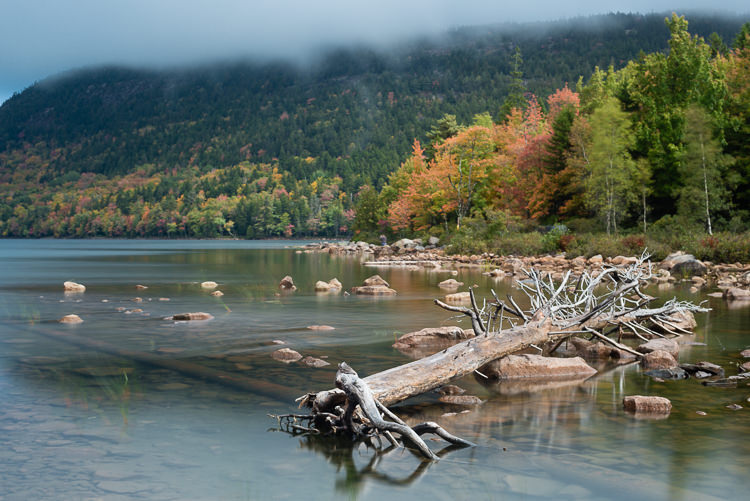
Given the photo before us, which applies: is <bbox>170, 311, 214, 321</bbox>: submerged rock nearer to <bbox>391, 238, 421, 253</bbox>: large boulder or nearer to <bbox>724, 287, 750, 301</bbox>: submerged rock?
<bbox>724, 287, 750, 301</bbox>: submerged rock

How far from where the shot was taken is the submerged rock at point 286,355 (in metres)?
12.1

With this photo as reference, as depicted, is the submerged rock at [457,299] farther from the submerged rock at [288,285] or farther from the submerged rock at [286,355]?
the submerged rock at [286,355]

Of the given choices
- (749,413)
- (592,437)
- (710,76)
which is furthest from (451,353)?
(710,76)

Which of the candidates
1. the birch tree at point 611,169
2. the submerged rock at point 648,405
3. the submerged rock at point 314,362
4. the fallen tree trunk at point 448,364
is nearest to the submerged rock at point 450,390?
the fallen tree trunk at point 448,364

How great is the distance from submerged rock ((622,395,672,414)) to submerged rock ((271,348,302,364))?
19.5 feet

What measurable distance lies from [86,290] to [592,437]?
80.2 feet

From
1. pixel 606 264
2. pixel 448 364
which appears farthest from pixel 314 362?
pixel 606 264

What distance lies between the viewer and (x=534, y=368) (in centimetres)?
1071

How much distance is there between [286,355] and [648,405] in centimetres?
639

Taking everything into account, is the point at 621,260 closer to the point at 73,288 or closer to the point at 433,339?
the point at 433,339

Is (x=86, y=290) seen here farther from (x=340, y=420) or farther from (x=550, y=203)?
(x=550, y=203)

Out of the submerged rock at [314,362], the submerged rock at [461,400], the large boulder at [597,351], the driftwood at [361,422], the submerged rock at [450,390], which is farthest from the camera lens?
the large boulder at [597,351]

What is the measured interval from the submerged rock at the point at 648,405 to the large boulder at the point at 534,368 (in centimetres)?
198

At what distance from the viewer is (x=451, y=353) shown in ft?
30.0
